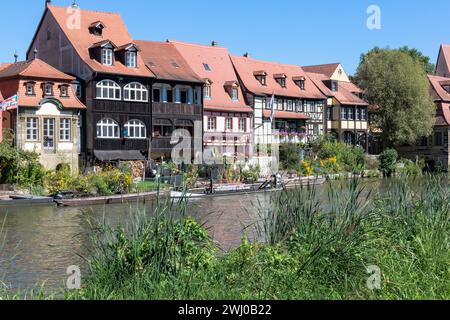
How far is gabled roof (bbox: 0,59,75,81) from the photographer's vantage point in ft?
122

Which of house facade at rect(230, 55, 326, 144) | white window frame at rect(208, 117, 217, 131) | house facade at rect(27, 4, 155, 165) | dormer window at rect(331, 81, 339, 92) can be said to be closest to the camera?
house facade at rect(27, 4, 155, 165)

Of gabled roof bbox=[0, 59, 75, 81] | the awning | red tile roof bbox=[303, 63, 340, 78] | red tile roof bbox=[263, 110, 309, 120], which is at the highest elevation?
red tile roof bbox=[303, 63, 340, 78]

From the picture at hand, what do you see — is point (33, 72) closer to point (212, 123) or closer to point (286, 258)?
point (212, 123)

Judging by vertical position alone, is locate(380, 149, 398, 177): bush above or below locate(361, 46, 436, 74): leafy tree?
below

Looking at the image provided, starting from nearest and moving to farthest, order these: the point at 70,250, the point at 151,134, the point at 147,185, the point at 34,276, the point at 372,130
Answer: the point at 34,276
the point at 70,250
the point at 147,185
the point at 151,134
the point at 372,130

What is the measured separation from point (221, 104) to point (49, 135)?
16283mm

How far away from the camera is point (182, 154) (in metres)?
45.9

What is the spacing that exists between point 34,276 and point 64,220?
1105 cm

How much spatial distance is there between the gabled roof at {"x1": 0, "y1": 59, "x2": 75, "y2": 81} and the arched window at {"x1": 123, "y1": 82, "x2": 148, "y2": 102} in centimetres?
449

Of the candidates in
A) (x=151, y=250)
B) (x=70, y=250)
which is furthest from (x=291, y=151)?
(x=151, y=250)

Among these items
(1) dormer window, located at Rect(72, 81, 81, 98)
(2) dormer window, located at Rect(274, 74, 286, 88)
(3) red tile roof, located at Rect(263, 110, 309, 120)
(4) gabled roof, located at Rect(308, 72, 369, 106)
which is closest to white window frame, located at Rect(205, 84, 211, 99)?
(3) red tile roof, located at Rect(263, 110, 309, 120)

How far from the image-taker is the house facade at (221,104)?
162 feet

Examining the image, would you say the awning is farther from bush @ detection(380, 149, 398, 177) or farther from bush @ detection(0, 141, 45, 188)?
bush @ detection(380, 149, 398, 177)
